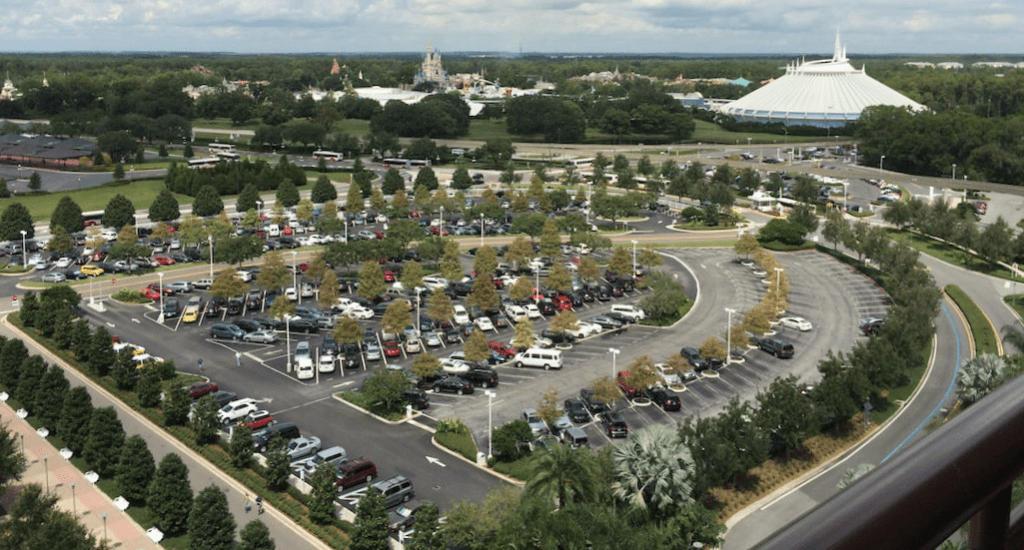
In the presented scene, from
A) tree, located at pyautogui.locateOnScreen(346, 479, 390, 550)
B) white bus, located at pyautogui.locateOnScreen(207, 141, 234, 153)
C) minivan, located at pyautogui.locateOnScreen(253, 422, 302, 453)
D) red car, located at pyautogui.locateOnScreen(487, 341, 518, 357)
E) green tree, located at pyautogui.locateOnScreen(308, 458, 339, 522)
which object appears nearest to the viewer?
tree, located at pyautogui.locateOnScreen(346, 479, 390, 550)

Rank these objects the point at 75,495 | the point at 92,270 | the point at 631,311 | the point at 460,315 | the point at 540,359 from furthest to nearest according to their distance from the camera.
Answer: the point at 92,270
the point at 631,311
the point at 460,315
the point at 540,359
the point at 75,495

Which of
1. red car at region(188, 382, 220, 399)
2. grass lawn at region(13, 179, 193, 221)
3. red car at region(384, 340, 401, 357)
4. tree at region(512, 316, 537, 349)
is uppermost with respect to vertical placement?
grass lawn at region(13, 179, 193, 221)

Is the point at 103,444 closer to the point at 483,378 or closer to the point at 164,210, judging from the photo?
the point at 483,378

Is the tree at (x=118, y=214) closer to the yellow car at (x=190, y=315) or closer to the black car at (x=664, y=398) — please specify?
the yellow car at (x=190, y=315)

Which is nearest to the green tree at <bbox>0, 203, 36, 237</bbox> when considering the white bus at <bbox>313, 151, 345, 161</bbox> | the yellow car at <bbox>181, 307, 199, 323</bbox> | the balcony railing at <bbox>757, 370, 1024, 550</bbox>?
the yellow car at <bbox>181, 307, 199, 323</bbox>

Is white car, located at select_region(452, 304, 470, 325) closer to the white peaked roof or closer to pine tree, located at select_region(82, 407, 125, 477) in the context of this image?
pine tree, located at select_region(82, 407, 125, 477)

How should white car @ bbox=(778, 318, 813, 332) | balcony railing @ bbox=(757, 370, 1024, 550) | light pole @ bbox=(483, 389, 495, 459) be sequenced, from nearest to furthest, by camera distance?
balcony railing @ bbox=(757, 370, 1024, 550), light pole @ bbox=(483, 389, 495, 459), white car @ bbox=(778, 318, 813, 332)

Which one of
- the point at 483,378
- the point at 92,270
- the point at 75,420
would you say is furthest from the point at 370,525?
the point at 92,270
